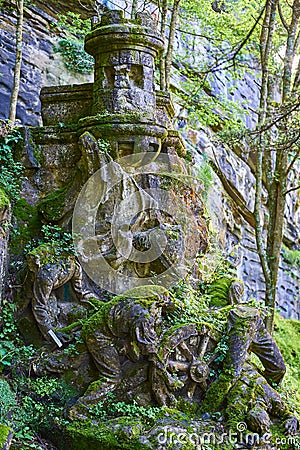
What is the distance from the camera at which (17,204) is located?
7855 millimetres

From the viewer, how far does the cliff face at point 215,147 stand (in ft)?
40.9

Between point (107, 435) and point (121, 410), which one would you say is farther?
point (121, 410)

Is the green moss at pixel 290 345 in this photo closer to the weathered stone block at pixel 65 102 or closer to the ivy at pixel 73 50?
the weathered stone block at pixel 65 102

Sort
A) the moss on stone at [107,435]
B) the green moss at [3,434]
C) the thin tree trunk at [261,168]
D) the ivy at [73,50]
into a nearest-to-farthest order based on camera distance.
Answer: the green moss at [3,434] < the moss on stone at [107,435] < the thin tree trunk at [261,168] < the ivy at [73,50]

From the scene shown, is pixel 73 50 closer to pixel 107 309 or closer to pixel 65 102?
pixel 65 102

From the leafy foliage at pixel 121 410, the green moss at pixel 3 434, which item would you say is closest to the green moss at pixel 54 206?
the leafy foliage at pixel 121 410

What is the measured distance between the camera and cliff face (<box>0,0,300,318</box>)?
1247cm

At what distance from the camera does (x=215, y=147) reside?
15.7 meters

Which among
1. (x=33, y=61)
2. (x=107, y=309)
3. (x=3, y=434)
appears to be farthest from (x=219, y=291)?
(x=33, y=61)

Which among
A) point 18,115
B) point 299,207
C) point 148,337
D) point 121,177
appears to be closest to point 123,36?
point 121,177

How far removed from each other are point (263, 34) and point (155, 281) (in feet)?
22.5

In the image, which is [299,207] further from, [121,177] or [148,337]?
[148,337]

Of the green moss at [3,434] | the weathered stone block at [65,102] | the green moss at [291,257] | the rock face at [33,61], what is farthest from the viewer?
the green moss at [291,257]

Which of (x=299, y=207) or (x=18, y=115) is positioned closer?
(x=18, y=115)
